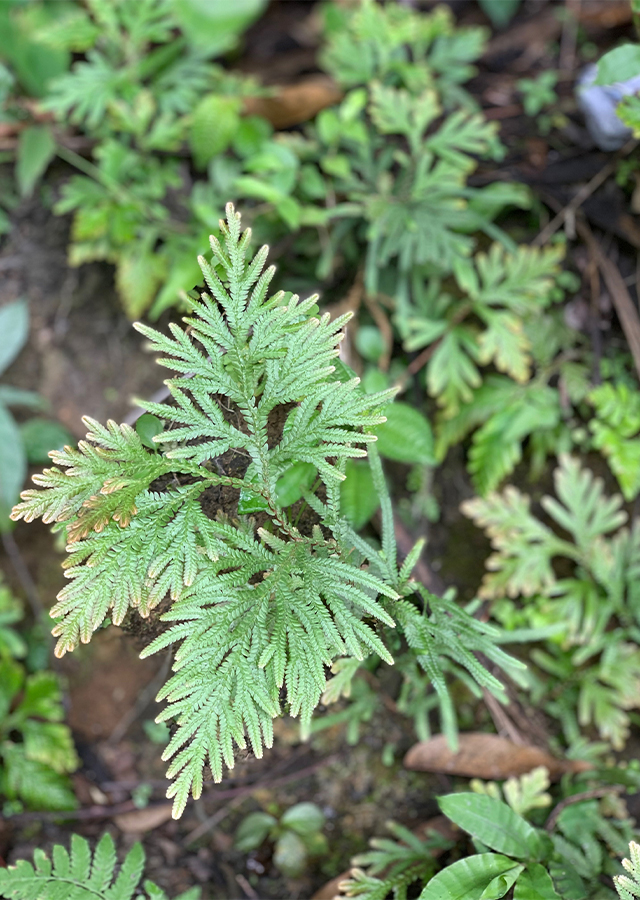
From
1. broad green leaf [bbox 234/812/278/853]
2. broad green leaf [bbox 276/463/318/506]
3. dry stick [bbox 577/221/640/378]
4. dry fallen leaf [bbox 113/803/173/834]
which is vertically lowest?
broad green leaf [bbox 234/812/278/853]

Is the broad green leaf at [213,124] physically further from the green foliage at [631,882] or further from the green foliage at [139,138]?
the green foliage at [631,882]

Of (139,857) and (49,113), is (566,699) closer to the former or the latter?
(139,857)

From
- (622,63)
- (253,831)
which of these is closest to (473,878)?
(253,831)

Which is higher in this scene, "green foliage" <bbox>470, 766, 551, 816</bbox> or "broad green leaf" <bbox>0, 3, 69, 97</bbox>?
"broad green leaf" <bbox>0, 3, 69, 97</bbox>

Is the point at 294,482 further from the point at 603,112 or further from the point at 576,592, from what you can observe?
the point at 603,112

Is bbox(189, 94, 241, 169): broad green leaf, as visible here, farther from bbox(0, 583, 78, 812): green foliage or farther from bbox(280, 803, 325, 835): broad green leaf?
bbox(280, 803, 325, 835): broad green leaf

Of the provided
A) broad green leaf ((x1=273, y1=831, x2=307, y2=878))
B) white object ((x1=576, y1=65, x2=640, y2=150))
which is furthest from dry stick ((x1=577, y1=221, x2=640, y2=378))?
broad green leaf ((x1=273, y1=831, x2=307, y2=878))

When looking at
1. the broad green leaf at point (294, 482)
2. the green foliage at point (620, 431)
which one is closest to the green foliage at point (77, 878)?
the broad green leaf at point (294, 482)
